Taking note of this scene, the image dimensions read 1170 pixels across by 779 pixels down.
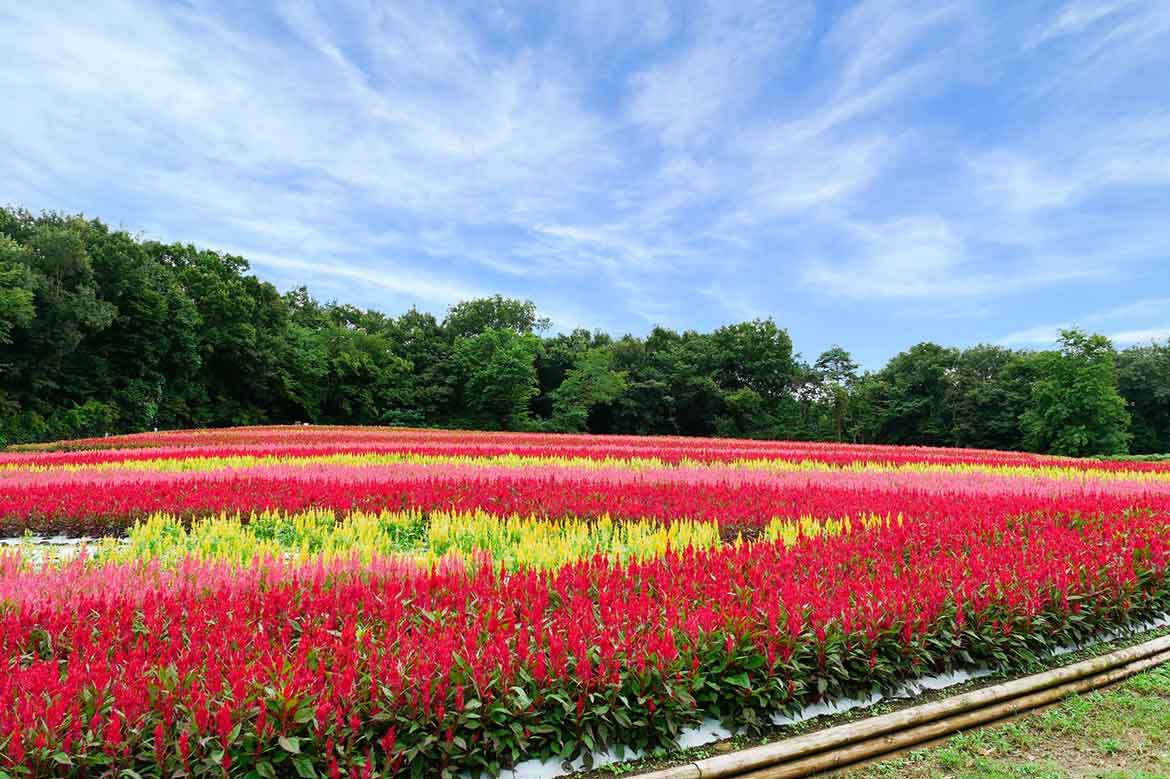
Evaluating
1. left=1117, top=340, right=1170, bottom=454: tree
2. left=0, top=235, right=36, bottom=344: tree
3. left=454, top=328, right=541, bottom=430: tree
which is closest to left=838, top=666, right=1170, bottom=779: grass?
left=0, top=235, right=36, bottom=344: tree

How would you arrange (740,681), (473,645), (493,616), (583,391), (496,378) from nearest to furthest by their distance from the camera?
1. (473,645)
2. (740,681)
3. (493,616)
4. (496,378)
5. (583,391)

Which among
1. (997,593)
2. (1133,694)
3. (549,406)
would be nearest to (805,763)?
(997,593)

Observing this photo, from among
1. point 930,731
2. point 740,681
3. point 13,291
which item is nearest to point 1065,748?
point 930,731

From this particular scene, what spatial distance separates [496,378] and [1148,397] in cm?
4068

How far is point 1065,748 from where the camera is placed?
11.9 feet

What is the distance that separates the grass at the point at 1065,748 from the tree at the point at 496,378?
34308mm

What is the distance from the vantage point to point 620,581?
4.28m

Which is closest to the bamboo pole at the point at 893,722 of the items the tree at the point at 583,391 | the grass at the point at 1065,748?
the grass at the point at 1065,748

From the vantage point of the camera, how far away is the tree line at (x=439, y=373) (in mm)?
28297

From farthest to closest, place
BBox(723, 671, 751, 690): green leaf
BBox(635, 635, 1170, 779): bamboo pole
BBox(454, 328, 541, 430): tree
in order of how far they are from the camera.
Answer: BBox(454, 328, 541, 430): tree, BBox(723, 671, 751, 690): green leaf, BBox(635, 635, 1170, 779): bamboo pole

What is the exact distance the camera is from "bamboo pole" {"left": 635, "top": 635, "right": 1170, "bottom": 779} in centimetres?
305

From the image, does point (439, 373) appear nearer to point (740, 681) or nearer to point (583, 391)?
point (583, 391)

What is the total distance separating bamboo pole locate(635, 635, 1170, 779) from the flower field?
193 millimetres

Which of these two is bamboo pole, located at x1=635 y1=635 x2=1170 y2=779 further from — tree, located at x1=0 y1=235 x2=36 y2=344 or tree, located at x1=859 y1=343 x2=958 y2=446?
tree, located at x1=859 y1=343 x2=958 y2=446
